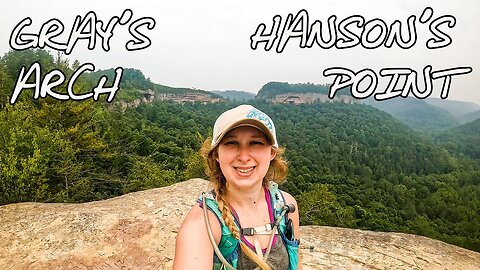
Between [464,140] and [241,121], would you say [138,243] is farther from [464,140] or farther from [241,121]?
[464,140]

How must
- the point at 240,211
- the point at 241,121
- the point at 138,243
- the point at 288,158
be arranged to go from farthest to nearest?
the point at 288,158 < the point at 138,243 < the point at 240,211 < the point at 241,121

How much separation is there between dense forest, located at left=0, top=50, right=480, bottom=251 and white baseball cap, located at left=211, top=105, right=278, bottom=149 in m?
13.7

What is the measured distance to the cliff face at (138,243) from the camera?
691cm

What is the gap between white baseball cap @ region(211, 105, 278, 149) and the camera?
184 centimetres

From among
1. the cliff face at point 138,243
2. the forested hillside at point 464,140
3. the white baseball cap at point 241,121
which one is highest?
the white baseball cap at point 241,121

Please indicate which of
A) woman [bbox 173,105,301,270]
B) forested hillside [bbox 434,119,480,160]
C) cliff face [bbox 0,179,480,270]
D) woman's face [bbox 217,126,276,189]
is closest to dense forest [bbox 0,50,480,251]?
forested hillside [bbox 434,119,480,160]

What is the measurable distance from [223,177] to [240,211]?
0.65 ft

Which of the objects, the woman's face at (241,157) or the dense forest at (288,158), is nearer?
the woman's face at (241,157)

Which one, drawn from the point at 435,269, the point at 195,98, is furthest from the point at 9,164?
the point at 195,98

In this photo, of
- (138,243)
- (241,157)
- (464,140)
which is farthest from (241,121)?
(464,140)

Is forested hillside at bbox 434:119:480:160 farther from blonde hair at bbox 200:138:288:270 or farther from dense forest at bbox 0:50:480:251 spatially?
blonde hair at bbox 200:138:288:270

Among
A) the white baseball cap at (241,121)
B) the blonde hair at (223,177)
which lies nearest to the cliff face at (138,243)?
the blonde hair at (223,177)

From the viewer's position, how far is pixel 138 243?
7.29m

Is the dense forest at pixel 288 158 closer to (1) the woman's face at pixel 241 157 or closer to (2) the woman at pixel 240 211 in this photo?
(2) the woman at pixel 240 211
